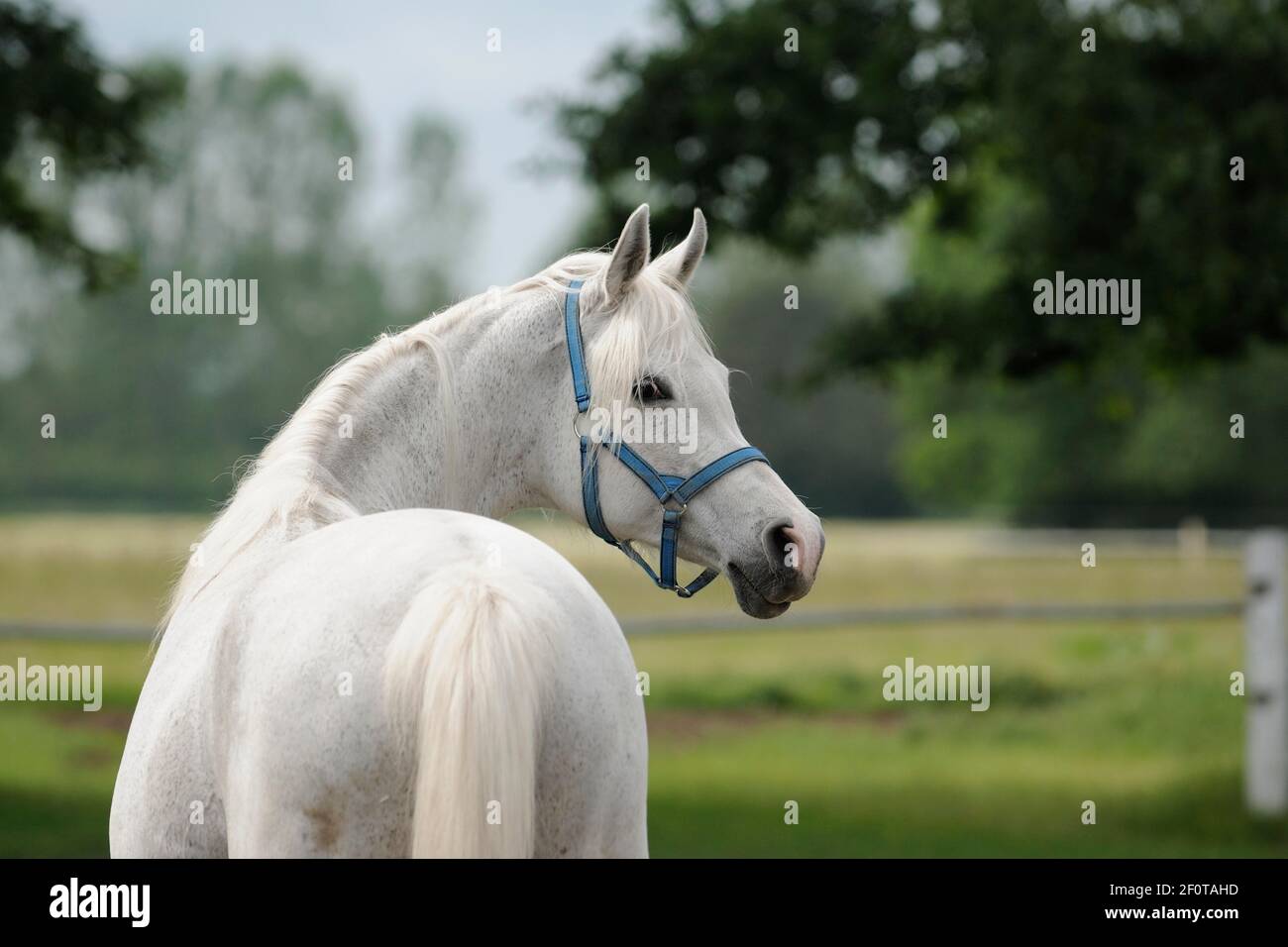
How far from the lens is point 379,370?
9.57 ft

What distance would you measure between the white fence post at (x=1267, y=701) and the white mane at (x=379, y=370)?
6693mm

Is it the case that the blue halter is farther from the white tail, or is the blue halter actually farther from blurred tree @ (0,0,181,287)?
blurred tree @ (0,0,181,287)

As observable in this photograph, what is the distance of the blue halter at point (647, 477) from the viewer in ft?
9.00

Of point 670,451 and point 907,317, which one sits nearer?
point 670,451

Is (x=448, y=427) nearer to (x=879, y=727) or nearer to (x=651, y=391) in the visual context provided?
(x=651, y=391)

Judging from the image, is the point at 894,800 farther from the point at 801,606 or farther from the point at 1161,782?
the point at 801,606

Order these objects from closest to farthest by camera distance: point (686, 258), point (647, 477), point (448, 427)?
point (647, 477)
point (448, 427)
point (686, 258)

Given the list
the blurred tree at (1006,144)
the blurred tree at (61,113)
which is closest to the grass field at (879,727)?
the blurred tree at (1006,144)

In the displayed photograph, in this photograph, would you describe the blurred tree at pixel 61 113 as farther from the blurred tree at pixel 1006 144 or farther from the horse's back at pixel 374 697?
the horse's back at pixel 374 697

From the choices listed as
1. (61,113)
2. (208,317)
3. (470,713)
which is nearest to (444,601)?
(470,713)

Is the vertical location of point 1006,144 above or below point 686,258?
above

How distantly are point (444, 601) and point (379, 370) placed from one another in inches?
41.7

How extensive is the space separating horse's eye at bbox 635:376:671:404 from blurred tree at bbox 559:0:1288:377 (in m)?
5.45
